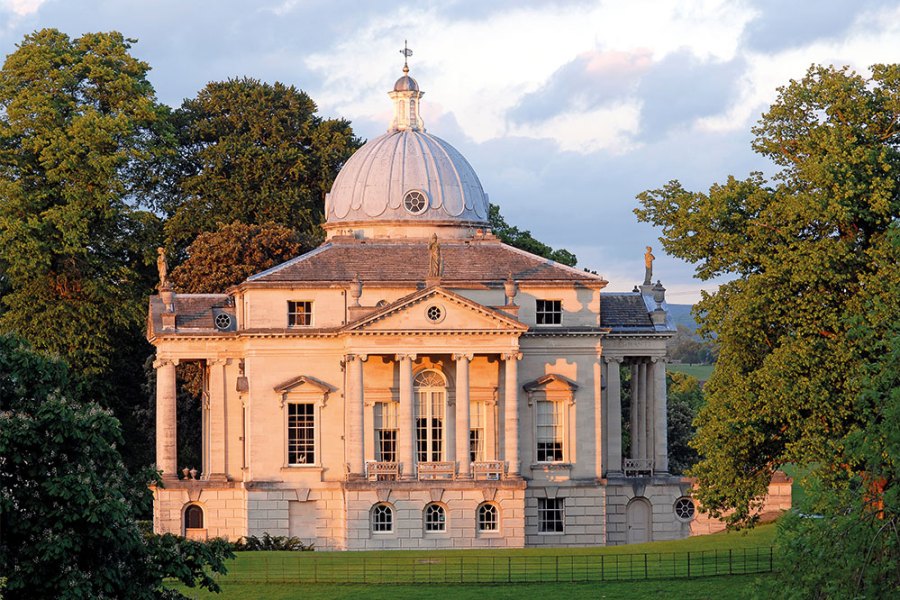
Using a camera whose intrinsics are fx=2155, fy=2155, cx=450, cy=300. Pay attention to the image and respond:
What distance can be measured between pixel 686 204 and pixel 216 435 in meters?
28.3

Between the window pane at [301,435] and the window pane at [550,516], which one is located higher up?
the window pane at [301,435]

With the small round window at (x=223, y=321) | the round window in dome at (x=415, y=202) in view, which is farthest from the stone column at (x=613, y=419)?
the small round window at (x=223, y=321)

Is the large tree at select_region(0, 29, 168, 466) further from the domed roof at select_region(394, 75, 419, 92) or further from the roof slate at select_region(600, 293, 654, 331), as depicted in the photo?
the roof slate at select_region(600, 293, 654, 331)

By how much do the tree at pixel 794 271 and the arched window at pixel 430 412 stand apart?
21.0 meters

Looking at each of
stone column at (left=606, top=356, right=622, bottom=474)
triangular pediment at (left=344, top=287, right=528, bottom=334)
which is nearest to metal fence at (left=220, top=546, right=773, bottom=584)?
triangular pediment at (left=344, top=287, right=528, bottom=334)

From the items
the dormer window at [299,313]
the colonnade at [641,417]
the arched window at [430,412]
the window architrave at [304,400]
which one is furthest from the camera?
the colonnade at [641,417]

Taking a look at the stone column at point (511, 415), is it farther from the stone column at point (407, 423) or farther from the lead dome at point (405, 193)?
the lead dome at point (405, 193)

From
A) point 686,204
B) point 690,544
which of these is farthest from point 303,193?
point 686,204

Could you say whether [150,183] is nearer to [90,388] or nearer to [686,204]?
[90,388]

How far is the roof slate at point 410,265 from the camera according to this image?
285ft

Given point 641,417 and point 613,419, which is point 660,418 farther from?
point 613,419

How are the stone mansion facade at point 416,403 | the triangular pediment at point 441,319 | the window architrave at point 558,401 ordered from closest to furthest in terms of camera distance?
the triangular pediment at point 441,319 → the stone mansion facade at point 416,403 → the window architrave at point 558,401

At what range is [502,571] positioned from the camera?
7288 centimetres

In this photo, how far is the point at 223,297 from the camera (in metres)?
88.9
